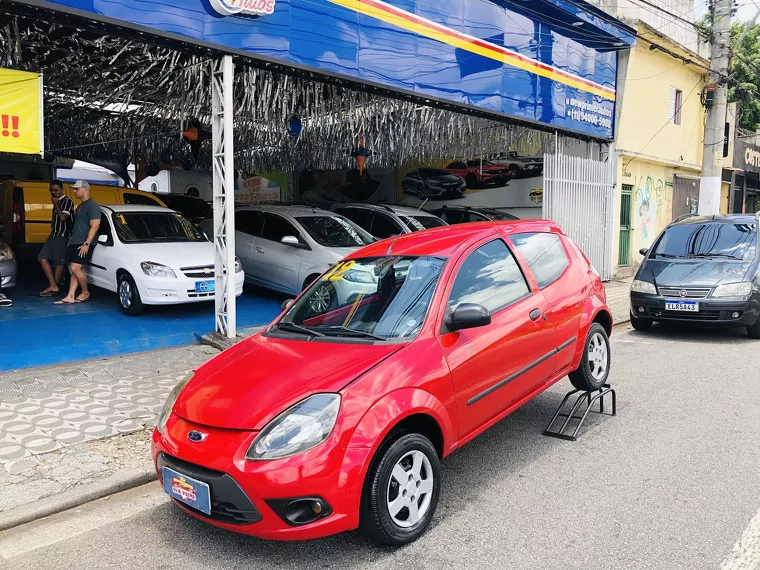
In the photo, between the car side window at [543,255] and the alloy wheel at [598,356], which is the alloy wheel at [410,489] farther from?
the alloy wheel at [598,356]

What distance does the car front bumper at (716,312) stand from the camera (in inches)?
312

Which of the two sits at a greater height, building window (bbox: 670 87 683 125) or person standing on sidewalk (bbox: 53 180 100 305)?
building window (bbox: 670 87 683 125)

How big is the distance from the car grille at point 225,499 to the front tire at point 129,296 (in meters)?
5.85

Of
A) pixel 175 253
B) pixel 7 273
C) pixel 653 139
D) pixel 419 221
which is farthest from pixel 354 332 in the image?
pixel 653 139

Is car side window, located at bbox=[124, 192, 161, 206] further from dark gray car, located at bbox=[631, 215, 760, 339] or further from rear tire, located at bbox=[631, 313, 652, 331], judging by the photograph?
dark gray car, located at bbox=[631, 215, 760, 339]

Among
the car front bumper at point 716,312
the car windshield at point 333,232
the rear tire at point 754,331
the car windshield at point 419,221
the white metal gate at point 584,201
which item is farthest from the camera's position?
the white metal gate at point 584,201

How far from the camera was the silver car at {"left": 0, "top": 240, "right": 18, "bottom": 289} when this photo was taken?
834 cm

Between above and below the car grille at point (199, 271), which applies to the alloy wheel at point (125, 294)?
below

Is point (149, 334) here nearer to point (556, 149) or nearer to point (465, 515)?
point (465, 515)

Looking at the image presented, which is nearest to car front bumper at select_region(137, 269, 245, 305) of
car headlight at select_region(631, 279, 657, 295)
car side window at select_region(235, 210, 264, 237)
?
car side window at select_region(235, 210, 264, 237)

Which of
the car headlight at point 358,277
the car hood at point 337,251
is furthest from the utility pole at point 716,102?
the car headlight at point 358,277

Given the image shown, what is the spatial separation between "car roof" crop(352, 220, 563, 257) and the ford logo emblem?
184cm

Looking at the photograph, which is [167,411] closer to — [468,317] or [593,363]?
[468,317]

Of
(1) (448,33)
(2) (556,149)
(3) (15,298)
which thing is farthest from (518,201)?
(3) (15,298)
